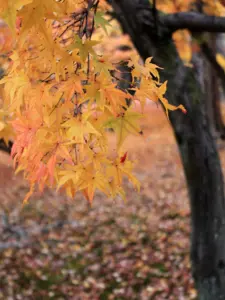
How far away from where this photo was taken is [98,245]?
20.3 feet

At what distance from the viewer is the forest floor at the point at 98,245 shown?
5.10 metres

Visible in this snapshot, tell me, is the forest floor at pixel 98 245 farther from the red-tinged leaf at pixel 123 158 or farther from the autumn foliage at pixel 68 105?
the autumn foliage at pixel 68 105

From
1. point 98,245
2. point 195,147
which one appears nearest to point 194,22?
Answer: point 195,147

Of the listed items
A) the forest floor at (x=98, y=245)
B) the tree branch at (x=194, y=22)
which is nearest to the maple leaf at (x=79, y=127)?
the tree branch at (x=194, y=22)

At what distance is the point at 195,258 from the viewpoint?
11.6ft

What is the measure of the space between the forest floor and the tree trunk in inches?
59.7

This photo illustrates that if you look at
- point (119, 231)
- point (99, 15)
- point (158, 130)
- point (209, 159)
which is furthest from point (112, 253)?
point (158, 130)

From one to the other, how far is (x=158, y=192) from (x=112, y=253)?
2481 millimetres

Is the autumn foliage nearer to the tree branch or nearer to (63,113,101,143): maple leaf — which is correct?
(63,113,101,143): maple leaf

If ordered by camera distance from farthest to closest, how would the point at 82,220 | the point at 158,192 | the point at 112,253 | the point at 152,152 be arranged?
the point at 152,152, the point at 158,192, the point at 82,220, the point at 112,253

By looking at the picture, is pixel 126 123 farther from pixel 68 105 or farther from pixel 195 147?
pixel 195 147

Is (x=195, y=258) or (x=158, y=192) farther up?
(x=195, y=258)

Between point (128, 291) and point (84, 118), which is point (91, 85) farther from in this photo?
point (128, 291)

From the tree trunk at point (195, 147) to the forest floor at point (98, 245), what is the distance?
1.52 meters
